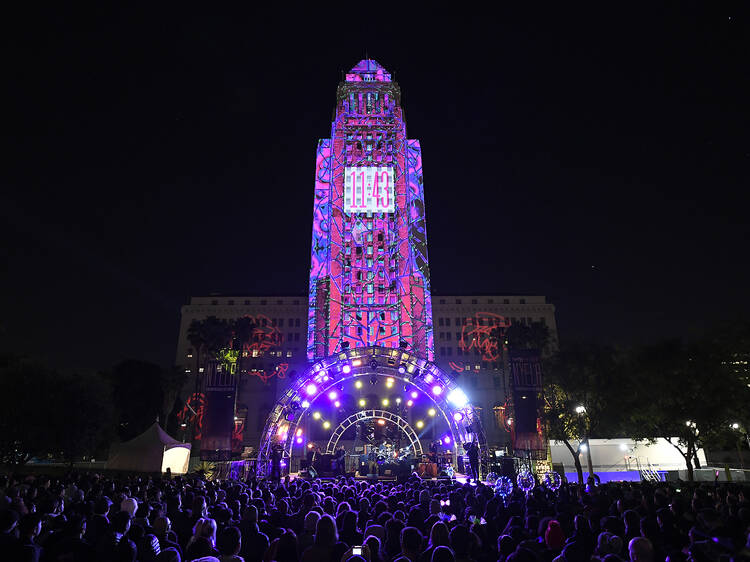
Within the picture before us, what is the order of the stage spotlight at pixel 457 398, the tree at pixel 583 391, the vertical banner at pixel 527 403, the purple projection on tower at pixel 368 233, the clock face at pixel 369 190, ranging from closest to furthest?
the vertical banner at pixel 527 403 < the stage spotlight at pixel 457 398 < the tree at pixel 583 391 < the purple projection on tower at pixel 368 233 < the clock face at pixel 369 190

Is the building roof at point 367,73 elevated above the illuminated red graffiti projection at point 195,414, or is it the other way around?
the building roof at point 367,73

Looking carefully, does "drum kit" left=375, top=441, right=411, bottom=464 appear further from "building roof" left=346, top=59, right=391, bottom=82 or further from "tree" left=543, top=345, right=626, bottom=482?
"building roof" left=346, top=59, right=391, bottom=82

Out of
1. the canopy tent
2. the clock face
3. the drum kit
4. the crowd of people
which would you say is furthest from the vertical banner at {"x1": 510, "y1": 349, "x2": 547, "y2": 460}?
the clock face

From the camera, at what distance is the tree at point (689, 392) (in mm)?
28922

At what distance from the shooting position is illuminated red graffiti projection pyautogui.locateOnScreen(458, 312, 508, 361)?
9103 cm

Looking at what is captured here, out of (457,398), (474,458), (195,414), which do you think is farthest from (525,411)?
(195,414)

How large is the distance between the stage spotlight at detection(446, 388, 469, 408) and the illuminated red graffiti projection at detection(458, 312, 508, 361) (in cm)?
6387

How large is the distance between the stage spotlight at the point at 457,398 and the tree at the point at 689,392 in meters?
14.9

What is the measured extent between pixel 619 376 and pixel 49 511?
36816 millimetres

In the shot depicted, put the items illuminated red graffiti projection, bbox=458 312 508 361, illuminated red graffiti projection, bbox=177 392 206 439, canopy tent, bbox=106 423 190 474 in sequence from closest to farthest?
canopy tent, bbox=106 423 190 474 < illuminated red graffiti projection, bbox=177 392 206 439 < illuminated red graffiti projection, bbox=458 312 508 361

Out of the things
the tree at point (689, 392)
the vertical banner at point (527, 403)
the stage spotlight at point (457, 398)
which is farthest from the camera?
the tree at point (689, 392)

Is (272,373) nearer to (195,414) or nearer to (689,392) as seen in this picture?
(195,414)

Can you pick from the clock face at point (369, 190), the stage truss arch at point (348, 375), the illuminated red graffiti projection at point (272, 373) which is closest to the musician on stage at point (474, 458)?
the stage truss arch at point (348, 375)

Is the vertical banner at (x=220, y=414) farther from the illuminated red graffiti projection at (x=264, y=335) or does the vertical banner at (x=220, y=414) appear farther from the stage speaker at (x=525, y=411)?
the illuminated red graffiti projection at (x=264, y=335)
